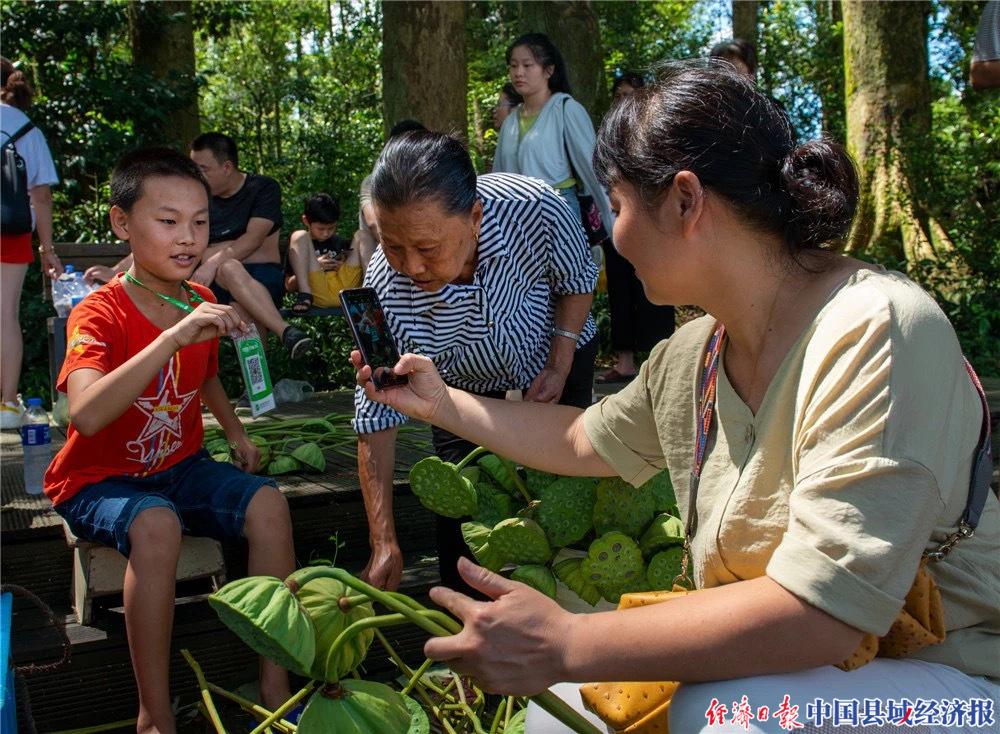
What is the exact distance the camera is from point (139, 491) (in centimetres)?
256

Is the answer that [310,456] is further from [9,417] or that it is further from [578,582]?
[9,417]

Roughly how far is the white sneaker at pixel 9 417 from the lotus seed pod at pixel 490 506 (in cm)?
305

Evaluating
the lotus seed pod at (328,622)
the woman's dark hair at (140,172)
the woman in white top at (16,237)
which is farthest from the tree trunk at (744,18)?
the lotus seed pod at (328,622)

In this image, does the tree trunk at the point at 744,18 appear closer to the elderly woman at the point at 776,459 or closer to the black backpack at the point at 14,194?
the black backpack at the point at 14,194

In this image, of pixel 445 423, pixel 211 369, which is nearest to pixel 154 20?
pixel 211 369

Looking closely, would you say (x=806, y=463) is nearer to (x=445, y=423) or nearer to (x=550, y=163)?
(x=445, y=423)

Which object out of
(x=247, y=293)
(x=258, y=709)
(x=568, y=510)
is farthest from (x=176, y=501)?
(x=247, y=293)

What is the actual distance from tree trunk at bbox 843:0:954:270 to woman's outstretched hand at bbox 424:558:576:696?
8008 millimetres

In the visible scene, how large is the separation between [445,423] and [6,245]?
3.57 m

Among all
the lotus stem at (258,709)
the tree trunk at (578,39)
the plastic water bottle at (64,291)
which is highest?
the tree trunk at (578,39)

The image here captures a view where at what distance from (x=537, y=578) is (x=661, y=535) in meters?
0.28

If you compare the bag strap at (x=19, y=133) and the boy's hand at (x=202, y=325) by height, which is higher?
the bag strap at (x=19, y=133)

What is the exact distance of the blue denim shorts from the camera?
97.0 inches

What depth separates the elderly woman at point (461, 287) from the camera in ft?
8.03
